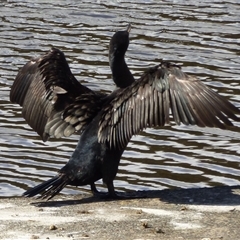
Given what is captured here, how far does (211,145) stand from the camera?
452 inches

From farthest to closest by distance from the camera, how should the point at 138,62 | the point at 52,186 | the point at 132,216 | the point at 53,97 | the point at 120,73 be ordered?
the point at 138,62 < the point at 53,97 < the point at 120,73 < the point at 52,186 < the point at 132,216

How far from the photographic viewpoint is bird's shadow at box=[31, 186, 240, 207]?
8.04 meters

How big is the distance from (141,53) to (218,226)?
7992mm

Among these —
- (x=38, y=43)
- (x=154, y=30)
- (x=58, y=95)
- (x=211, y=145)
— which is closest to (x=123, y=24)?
(x=154, y=30)

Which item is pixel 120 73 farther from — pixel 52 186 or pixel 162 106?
pixel 52 186

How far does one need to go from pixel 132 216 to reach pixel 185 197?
30.5 inches

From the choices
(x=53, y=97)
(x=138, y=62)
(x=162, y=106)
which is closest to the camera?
(x=162, y=106)

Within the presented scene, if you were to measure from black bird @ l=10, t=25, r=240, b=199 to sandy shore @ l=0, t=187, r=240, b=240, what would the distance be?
0.24 metres

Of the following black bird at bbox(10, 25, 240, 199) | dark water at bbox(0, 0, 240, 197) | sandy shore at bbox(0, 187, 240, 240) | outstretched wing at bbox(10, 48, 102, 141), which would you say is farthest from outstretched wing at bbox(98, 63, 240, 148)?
dark water at bbox(0, 0, 240, 197)

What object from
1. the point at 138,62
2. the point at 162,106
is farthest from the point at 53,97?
the point at 138,62

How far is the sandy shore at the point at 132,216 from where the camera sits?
706 centimetres

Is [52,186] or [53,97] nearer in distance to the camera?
[52,186]

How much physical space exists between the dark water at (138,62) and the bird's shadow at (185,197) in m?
1.90

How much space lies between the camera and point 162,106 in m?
7.79
